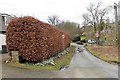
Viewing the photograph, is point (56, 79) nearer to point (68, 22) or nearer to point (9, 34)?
point (9, 34)

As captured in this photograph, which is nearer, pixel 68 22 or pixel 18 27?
pixel 18 27

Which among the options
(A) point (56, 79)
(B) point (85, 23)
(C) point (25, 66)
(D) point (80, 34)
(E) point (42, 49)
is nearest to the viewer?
(A) point (56, 79)

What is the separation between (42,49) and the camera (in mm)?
18422

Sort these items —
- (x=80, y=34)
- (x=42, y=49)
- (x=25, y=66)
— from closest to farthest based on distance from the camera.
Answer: (x=25, y=66) < (x=42, y=49) < (x=80, y=34)

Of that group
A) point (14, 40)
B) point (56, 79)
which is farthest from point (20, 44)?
point (56, 79)

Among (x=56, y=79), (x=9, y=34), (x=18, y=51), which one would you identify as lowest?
(x=56, y=79)

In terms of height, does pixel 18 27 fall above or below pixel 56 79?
above

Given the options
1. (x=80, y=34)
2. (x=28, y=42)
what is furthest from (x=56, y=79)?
(x=80, y=34)

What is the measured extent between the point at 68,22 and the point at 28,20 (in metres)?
74.4

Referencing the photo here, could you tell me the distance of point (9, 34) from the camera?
17.6 meters

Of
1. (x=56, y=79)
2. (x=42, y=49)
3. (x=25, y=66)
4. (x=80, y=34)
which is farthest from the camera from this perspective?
(x=80, y=34)

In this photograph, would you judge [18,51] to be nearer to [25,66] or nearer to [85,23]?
[25,66]

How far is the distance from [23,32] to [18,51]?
4.37 feet

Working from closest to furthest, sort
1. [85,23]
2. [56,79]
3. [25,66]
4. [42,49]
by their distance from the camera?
[56,79]
[25,66]
[42,49]
[85,23]
